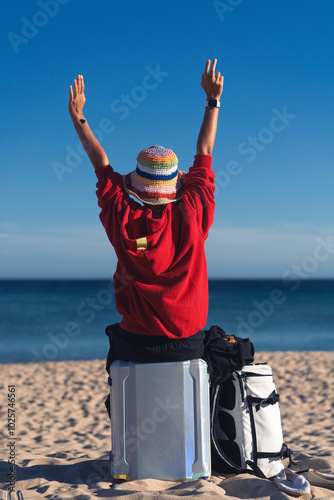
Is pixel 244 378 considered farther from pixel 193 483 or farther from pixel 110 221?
pixel 110 221

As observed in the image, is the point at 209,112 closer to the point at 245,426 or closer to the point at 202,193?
the point at 202,193

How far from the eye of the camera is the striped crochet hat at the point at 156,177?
312cm

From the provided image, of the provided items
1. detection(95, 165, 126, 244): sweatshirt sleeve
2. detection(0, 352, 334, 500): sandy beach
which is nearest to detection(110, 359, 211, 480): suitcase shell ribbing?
detection(0, 352, 334, 500): sandy beach

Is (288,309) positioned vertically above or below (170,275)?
above

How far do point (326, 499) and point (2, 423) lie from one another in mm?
4285

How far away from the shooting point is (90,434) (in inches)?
221

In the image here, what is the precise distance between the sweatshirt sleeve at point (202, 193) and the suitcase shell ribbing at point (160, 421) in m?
0.85

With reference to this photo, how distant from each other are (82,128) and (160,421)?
1874 millimetres

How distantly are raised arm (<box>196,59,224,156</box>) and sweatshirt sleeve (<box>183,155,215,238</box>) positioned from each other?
0.30 ft

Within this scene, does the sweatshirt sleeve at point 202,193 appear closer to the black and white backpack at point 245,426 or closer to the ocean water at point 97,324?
the black and white backpack at point 245,426

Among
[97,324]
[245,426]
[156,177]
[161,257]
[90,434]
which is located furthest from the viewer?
[97,324]

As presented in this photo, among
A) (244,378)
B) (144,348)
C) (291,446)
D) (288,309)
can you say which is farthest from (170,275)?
(288,309)

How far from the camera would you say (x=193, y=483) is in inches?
118

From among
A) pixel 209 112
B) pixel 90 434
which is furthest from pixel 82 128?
pixel 90 434
